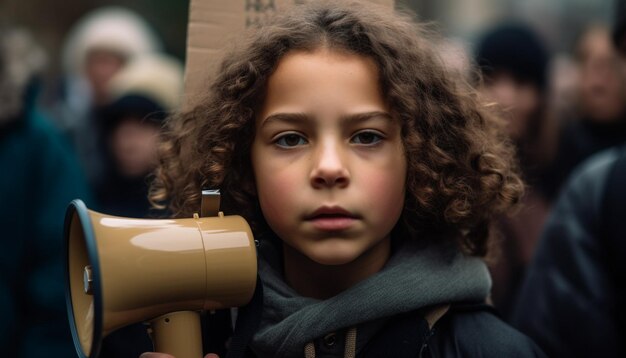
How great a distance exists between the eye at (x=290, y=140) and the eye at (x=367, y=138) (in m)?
0.11

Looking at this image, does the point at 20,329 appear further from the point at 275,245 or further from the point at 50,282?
the point at 275,245

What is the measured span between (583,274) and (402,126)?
1.13 metres

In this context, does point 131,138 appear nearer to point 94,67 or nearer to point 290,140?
point 94,67

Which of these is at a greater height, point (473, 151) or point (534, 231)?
point (473, 151)

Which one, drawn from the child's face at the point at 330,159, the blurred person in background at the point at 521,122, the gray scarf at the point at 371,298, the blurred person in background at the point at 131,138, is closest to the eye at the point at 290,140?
the child's face at the point at 330,159

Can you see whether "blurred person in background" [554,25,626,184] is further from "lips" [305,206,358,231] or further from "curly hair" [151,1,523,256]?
"lips" [305,206,358,231]

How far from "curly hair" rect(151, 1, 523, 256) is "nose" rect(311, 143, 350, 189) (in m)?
0.20

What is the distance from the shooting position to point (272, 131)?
2.31 meters

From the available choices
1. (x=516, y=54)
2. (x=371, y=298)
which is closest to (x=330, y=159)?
(x=371, y=298)

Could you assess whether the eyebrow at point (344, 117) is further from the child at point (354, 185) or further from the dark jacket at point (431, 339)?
the dark jacket at point (431, 339)

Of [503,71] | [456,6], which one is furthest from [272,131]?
[456,6]

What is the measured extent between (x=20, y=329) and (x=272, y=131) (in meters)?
1.90

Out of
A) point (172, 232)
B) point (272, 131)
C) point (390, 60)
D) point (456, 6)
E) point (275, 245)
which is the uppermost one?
point (390, 60)

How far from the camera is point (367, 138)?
2275 millimetres
